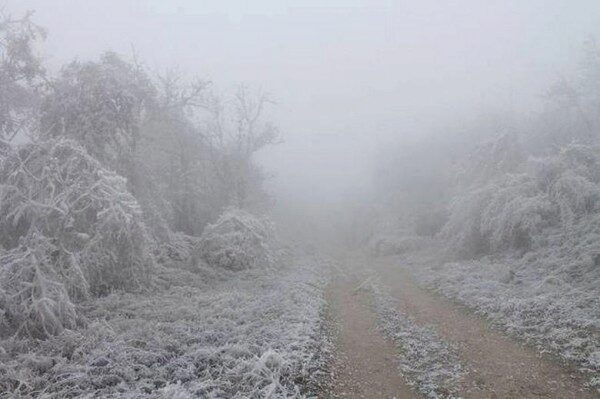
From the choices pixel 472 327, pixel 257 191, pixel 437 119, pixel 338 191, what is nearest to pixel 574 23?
pixel 437 119

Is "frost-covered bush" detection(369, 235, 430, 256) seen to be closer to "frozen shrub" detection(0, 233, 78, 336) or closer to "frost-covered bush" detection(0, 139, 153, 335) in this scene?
"frost-covered bush" detection(0, 139, 153, 335)

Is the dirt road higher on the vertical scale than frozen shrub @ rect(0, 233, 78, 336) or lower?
lower

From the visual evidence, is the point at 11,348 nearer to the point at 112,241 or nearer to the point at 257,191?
the point at 112,241

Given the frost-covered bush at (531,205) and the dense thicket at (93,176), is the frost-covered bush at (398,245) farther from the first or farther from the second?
the dense thicket at (93,176)

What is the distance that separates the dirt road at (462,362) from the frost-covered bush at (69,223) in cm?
728

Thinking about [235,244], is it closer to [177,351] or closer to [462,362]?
[177,351]

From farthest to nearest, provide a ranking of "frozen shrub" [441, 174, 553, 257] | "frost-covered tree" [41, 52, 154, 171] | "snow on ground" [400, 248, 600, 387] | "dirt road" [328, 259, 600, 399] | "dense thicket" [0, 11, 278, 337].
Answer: "frost-covered tree" [41, 52, 154, 171] < "frozen shrub" [441, 174, 553, 257] < "dense thicket" [0, 11, 278, 337] < "snow on ground" [400, 248, 600, 387] < "dirt road" [328, 259, 600, 399]

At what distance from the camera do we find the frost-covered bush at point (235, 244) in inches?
909

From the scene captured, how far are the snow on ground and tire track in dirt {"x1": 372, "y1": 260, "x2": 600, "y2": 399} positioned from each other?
14.4 inches

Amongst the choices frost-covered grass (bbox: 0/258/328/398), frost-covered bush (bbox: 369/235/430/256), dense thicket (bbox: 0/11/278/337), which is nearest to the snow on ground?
frost-covered grass (bbox: 0/258/328/398)

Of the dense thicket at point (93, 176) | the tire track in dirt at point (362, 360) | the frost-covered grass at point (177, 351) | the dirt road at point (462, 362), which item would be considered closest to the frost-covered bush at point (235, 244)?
the dense thicket at point (93, 176)

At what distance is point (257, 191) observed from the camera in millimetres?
40469

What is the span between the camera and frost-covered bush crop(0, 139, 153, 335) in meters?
13.7

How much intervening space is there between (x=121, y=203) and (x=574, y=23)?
96571 mm
